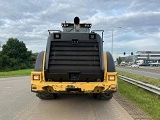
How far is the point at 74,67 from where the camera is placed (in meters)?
8.67

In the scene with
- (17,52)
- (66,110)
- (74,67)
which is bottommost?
(66,110)

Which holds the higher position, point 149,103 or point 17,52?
point 17,52

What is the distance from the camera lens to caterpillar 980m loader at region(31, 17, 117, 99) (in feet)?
27.9

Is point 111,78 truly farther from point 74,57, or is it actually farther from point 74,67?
point 74,57

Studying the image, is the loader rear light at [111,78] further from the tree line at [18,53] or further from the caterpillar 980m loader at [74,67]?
the tree line at [18,53]

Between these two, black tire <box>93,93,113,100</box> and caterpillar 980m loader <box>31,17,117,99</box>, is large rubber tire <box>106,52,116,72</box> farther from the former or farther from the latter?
black tire <box>93,93,113,100</box>

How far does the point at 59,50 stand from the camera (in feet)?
28.8

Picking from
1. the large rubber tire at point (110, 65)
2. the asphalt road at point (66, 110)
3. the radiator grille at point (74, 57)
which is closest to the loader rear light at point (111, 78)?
the large rubber tire at point (110, 65)

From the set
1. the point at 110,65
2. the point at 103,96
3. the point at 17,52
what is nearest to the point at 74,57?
the point at 110,65

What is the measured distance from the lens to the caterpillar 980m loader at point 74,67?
851cm

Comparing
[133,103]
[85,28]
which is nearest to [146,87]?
[133,103]

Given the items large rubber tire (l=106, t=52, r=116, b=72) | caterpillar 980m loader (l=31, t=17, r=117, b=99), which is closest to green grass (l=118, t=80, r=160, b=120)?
caterpillar 980m loader (l=31, t=17, r=117, b=99)

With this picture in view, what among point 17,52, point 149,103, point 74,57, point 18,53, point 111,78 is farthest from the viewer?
point 18,53

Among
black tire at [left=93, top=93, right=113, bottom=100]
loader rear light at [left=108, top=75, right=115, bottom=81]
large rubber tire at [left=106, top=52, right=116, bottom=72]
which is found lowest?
black tire at [left=93, top=93, right=113, bottom=100]
